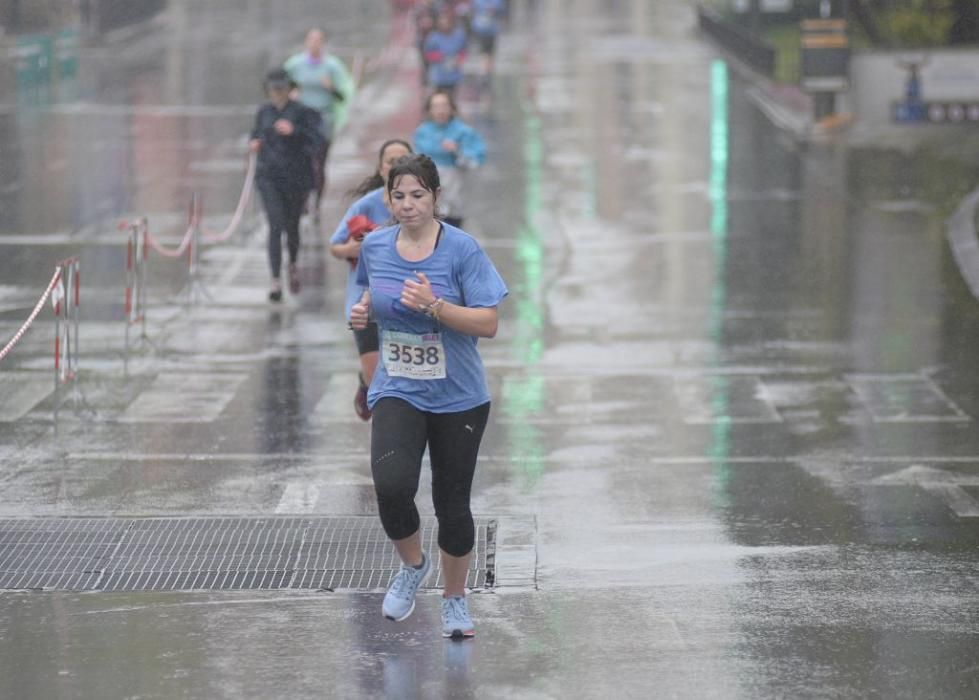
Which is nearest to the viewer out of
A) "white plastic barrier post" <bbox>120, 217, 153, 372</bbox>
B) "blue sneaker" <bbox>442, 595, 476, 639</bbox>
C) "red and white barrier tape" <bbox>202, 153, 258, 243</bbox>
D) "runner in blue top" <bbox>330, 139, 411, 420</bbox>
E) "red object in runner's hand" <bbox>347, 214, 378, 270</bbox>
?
"blue sneaker" <bbox>442, 595, 476, 639</bbox>

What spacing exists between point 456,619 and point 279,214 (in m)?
8.69

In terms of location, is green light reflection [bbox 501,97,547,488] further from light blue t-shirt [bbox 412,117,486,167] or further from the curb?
the curb

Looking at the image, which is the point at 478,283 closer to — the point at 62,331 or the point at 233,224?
the point at 62,331

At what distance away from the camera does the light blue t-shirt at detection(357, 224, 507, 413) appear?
24.1 ft

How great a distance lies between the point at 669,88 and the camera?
34219 millimetres

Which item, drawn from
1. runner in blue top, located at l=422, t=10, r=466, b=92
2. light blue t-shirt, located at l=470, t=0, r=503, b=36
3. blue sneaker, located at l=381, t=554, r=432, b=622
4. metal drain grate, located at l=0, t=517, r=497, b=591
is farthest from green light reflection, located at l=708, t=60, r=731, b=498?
light blue t-shirt, located at l=470, t=0, r=503, b=36

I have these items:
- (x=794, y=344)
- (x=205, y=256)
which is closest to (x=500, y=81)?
(x=205, y=256)

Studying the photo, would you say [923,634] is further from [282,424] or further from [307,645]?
[282,424]

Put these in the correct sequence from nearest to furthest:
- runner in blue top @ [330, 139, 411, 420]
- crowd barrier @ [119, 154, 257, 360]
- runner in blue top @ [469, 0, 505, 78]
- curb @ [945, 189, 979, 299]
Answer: runner in blue top @ [330, 139, 411, 420], crowd barrier @ [119, 154, 257, 360], curb @ [945, 189, 979, 299], runner in blue top @ [469, 0, 505, 78]

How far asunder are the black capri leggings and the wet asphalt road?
1.42 feet

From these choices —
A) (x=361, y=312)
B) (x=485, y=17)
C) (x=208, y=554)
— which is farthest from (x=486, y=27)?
(x=361, y=312)

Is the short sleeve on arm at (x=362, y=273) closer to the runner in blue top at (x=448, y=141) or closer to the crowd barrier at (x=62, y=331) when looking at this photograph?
the crowd barrier at (x=62, y=331)

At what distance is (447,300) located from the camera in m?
7.32

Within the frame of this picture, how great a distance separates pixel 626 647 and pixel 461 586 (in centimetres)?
68
